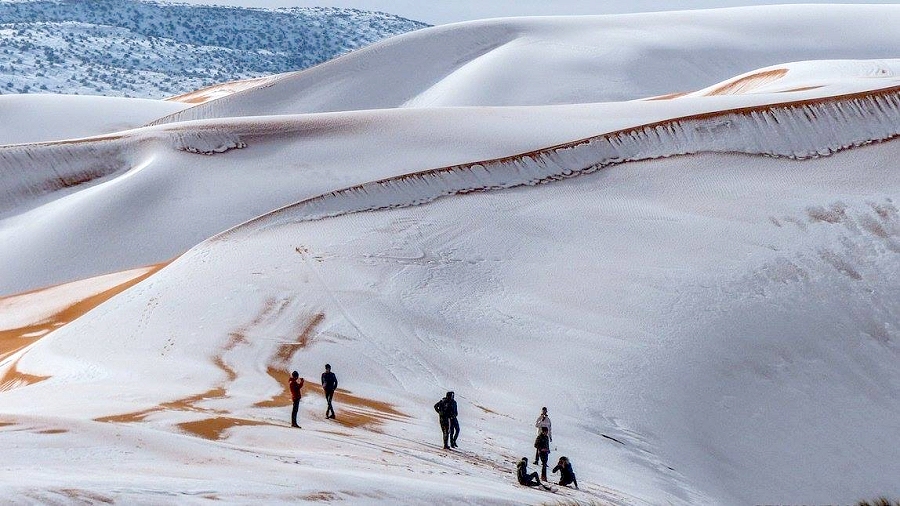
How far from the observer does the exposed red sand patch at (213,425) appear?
662 inches

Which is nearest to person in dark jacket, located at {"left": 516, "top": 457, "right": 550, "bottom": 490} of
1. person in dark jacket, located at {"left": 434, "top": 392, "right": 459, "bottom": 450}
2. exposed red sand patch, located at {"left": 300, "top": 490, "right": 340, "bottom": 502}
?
person in dark jacket, located at {"left": 434, "top": 392, "right": 459, "bottom": 450}

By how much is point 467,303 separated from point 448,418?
9.48 metres

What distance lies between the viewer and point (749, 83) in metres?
58.5

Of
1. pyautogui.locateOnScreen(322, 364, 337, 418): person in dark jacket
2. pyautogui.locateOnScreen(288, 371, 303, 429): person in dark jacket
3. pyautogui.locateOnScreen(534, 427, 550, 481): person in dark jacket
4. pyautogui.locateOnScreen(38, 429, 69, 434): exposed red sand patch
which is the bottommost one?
pyautogui.locateOnScreen(38, 429, 69, 434): exposed red sand patch

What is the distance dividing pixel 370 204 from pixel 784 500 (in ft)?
49.3

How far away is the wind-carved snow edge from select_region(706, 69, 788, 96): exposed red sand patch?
18.2 meters

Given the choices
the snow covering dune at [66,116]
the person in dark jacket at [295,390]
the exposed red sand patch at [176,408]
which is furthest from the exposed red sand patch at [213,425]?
the snow covering dune at [66,116]

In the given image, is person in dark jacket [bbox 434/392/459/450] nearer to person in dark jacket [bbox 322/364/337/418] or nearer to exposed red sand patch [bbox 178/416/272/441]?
person in dark jacket [bbox 322/364/337/418]

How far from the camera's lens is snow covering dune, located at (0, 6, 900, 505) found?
56.7 feet

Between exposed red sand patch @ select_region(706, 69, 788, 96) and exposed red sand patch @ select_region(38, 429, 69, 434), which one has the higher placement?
exposed red sand patch @ select_region(706, 69, 788, 96)

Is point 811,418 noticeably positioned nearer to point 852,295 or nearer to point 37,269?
point 852,295

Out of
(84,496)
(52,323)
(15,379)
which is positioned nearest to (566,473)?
(84,496)

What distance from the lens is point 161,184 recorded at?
4250 centimetres

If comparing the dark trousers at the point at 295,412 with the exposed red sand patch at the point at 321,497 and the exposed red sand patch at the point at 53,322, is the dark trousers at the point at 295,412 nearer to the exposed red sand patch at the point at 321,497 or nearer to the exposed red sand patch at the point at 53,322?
the exposed red sand patch at the point at 321,497
